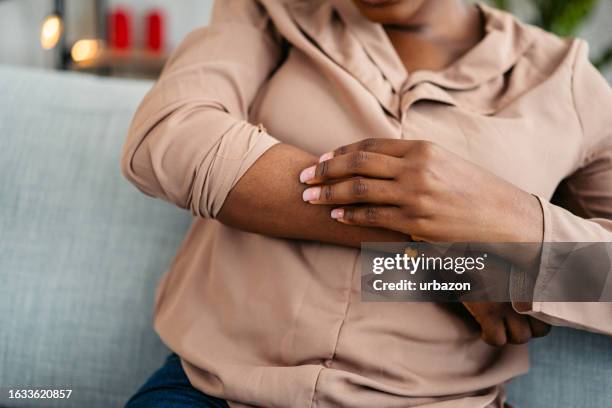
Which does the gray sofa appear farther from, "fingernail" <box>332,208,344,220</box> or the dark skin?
"fingernail" <box>332,208,344,220</box>

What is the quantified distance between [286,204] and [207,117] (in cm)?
16

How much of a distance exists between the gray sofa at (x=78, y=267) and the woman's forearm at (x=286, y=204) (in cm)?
37

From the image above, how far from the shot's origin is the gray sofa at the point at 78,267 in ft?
3.84

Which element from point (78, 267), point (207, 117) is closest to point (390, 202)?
point (207, 117)

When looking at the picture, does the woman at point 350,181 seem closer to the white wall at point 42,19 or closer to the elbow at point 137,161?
the elbow at point 137,161

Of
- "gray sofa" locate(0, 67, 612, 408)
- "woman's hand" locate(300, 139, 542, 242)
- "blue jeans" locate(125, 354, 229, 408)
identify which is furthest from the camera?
"gray sofa" locate(0, 67, 612, 408)

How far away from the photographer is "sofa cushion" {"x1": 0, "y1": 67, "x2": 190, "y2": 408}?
1172 millimetres

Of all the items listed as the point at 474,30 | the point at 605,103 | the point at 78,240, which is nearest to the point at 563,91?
the point at 605,103

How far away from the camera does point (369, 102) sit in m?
0.97

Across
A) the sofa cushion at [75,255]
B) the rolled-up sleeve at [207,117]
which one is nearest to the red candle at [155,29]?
the sofa cushion at [75,255]

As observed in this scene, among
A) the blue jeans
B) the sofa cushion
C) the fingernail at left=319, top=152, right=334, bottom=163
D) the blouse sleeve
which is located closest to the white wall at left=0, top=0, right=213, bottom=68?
the sofa cushion

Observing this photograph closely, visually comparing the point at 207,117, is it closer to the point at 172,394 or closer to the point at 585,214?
the point at 172,394

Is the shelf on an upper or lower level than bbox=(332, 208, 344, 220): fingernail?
lower

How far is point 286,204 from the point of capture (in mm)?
900
